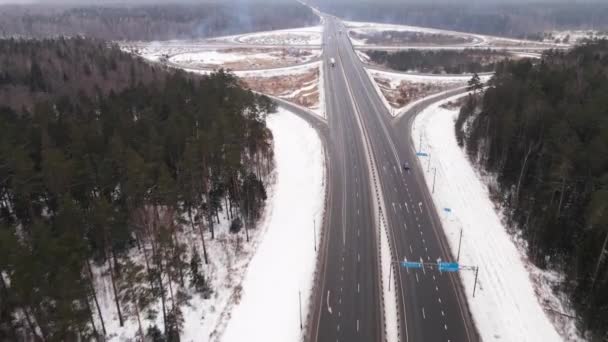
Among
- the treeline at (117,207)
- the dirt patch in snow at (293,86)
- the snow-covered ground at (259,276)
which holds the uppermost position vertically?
the dirt patch in snow at (293,86)

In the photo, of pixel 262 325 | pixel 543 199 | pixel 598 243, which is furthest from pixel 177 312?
pixel 543 199

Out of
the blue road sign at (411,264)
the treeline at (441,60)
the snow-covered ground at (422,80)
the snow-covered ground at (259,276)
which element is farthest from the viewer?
the treeline at (441,60)

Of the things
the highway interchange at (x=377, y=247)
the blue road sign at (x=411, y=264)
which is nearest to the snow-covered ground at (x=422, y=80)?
the highway interchange at (x=377, y=247)

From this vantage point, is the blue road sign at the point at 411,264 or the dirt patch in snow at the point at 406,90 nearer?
the blue road sign at the point at 411,264

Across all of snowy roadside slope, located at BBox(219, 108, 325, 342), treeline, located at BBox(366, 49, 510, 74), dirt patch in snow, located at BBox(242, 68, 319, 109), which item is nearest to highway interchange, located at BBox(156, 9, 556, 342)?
snowy roadside slope, located at BBox(219, 108, 325, 342)

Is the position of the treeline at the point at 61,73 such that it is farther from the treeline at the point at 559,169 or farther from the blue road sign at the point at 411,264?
the treeline at the point at 559,169

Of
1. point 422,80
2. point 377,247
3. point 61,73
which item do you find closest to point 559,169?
point 377,247
